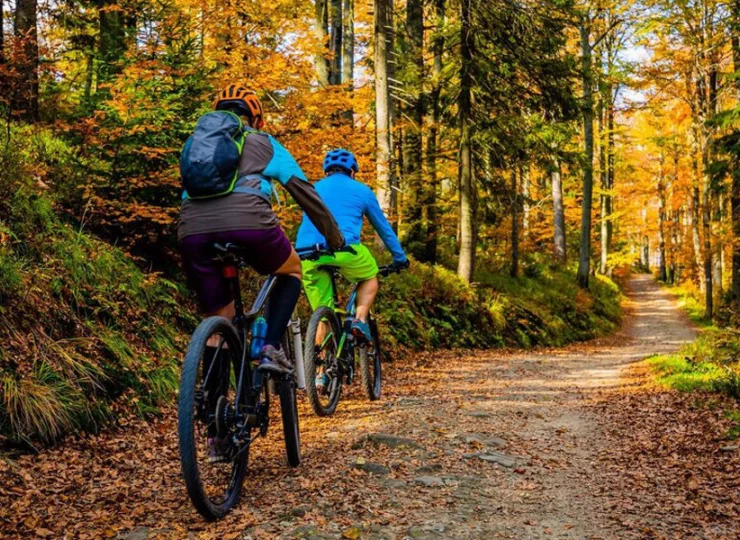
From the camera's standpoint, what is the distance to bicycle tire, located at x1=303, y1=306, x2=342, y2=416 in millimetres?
5715

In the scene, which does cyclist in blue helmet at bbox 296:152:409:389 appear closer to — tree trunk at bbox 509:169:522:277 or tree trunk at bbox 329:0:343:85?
tree trunk at bbox 509:169:522:277

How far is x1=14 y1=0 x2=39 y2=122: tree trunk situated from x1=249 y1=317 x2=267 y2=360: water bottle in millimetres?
4879

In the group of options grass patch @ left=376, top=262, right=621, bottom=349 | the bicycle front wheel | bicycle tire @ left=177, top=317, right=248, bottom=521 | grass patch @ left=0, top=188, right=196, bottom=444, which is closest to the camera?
bicycle tire @ left=177, top=317, right=248, bottom=521

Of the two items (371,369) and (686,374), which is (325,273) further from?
(686,374)

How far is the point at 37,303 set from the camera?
577cm

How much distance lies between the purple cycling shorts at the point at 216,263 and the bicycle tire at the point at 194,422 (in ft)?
0.81

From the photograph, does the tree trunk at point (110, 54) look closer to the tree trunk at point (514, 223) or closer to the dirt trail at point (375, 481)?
the dirt trail at point (375, 481)

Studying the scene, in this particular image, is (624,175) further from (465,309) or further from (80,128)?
(80,128)

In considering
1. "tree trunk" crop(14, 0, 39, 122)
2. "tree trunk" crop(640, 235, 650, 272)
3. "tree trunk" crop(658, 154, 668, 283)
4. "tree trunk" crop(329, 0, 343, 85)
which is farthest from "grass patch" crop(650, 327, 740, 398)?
"tree trunk" crop(640, 235, 650, 272)

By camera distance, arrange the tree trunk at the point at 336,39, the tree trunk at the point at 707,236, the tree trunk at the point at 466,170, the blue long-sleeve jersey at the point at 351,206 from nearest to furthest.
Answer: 1. the blue long-sleeve jersey at the point at 351,206
2. the tree trunk at the point at 466,170
3. the tree trunk at the point at 336,39
4. the tree trunk at the point at 707,236

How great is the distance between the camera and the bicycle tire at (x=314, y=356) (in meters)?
5.71

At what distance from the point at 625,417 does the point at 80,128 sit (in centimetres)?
689

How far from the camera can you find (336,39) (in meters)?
19.5

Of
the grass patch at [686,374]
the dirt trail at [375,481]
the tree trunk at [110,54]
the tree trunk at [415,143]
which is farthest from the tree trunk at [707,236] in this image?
the tree trunk at [110,54]
